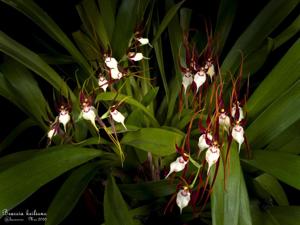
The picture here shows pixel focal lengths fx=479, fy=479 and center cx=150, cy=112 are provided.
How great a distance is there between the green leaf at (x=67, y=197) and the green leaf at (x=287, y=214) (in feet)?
1.25

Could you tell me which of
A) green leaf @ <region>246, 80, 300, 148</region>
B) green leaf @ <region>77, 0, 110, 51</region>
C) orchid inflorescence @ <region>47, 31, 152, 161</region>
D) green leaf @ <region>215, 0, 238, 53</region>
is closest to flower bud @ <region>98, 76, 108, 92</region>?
orchid inflorescence @ <region>47, 31, 152, 161</region>

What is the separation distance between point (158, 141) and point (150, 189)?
5.0 inches

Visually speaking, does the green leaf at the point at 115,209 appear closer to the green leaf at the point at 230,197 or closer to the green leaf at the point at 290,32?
the green leaf at the point at 230,197

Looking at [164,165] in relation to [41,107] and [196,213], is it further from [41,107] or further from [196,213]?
[41,107]

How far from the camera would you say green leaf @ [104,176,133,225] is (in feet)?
2.91

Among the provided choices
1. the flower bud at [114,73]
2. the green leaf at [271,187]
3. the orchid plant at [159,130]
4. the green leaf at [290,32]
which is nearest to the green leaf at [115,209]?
the orchid plant at [159,130]

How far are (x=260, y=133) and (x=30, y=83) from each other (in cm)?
58

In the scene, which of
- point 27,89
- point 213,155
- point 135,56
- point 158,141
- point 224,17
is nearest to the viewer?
point 213,155

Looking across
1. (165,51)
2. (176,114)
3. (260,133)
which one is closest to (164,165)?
(176,114)

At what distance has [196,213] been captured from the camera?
102 centimetres

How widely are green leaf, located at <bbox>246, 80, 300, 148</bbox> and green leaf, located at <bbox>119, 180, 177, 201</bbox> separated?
7.6 inches

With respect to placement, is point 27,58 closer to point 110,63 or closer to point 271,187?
point 110,63

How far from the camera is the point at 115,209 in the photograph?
91 centimetres

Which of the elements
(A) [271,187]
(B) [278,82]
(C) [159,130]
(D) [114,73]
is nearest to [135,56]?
(D) [114,73]
